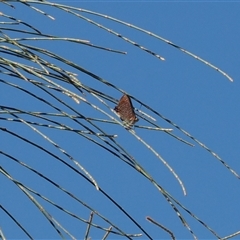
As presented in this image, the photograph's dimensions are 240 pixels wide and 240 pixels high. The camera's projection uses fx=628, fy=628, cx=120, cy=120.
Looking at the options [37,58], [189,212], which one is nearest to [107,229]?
[189,212]

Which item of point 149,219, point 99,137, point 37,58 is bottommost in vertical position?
point 149,219

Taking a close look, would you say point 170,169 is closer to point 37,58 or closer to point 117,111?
point 117,111

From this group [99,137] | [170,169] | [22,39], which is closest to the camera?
[170,169]

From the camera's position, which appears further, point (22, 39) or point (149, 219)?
point (22, 39)

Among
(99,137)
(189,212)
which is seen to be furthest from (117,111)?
(189,212)

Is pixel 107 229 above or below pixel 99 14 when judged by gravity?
below

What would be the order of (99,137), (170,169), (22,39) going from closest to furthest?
(170,169) → (99,137) → (22,39)
